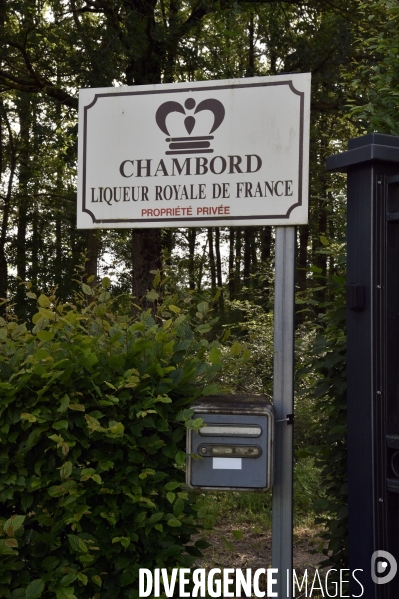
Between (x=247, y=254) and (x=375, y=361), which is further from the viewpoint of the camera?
(x=247, y=254)

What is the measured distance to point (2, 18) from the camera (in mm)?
12508

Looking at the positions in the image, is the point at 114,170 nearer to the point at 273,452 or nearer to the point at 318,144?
the point at 273,452

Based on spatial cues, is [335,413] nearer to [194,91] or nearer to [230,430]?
[230,430]

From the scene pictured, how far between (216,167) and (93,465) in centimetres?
138

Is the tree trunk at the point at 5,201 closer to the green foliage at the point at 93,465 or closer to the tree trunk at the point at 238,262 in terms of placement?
the tree trunk at the point at 238,262

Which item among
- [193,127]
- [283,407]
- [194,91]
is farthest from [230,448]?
[194,91]

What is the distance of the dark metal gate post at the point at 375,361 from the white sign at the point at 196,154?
0.39 m

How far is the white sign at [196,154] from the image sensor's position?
3.15 m

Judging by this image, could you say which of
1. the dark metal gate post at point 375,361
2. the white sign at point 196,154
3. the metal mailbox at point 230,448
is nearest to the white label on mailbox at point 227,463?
the metal mailbox at point 230,448

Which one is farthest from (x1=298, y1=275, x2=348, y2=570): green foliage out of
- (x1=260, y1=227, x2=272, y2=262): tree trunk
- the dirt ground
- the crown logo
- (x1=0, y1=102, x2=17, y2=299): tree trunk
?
(x1=260, y1=227, x2=272, y2=262): tree trunk

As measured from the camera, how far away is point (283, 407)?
303 cm

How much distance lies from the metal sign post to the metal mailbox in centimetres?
21

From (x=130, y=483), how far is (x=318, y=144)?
51.6ft

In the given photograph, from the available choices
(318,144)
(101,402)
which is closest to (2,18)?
(318,144)
